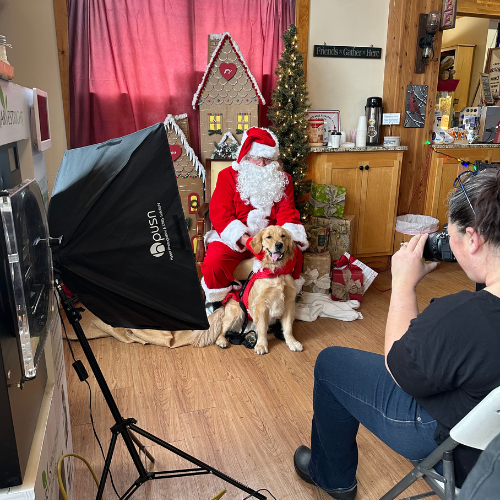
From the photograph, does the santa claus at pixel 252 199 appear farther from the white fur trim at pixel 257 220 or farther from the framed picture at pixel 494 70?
the framed picture at pixel 494 70

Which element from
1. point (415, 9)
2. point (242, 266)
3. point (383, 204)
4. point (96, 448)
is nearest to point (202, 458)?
point (96, 448)

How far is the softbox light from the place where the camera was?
3.19ft

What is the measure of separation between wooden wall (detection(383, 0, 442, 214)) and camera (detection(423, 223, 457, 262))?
3010 millimetres

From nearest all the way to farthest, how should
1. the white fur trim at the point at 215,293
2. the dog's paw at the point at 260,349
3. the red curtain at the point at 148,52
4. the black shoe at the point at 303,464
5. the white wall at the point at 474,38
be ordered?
1. the black shoe at the point at 303,464
2. the dog's paw at the point at 260,349
3. the white fur trim at the point at 215,293
4. the red curtain at the point at 148,52
5. the white wall at the point at 474,38

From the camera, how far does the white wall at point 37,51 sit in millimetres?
2809

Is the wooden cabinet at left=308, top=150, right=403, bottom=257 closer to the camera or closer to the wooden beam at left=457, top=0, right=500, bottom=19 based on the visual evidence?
the wooden beam at left=457, top=0, right=500, bottom=19

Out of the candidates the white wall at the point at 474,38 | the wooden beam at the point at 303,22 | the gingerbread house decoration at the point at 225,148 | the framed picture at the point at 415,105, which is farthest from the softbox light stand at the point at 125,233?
the white wall at the point at 474,38

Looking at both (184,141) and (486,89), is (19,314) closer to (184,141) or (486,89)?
(184,141)

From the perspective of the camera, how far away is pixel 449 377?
89cm

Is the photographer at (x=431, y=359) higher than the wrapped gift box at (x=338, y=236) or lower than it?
higher

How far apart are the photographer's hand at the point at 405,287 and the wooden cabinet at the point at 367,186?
2535 mm

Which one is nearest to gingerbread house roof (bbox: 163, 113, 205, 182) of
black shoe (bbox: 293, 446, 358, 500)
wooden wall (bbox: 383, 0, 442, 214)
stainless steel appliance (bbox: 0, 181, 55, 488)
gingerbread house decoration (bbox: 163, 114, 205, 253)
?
gingerbread house decoration (bbox: 163, 114, 205, 253)

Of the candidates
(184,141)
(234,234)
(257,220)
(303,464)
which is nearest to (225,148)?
(184,141)

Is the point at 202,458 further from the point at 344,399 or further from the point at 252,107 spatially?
the point at 252,107
